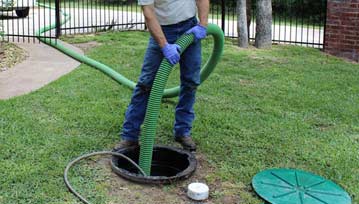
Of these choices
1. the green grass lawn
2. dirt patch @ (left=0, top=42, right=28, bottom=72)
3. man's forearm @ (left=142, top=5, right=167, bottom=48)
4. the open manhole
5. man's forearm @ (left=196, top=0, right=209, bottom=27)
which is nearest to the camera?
man's forearm @ (left=142, top=5, right=167, bottom=48)

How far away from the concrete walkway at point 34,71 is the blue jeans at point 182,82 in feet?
7.14

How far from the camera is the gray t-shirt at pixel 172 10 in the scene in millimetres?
3752

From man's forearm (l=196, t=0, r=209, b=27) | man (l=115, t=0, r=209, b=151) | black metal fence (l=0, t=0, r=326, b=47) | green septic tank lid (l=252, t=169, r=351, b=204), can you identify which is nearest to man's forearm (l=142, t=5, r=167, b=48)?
man (l=115, t=0, r=209, b=151)

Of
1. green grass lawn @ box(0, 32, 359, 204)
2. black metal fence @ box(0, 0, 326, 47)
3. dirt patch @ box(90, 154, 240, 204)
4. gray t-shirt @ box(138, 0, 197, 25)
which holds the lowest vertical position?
dirt patch @ box(90, 154, 240, 204)

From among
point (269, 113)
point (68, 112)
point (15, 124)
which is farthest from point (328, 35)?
point (15, 124)

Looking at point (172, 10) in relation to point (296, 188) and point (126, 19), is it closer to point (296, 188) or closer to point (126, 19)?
point (296, 188)

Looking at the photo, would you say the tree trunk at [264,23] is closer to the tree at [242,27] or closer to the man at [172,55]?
the tree at [242,27]

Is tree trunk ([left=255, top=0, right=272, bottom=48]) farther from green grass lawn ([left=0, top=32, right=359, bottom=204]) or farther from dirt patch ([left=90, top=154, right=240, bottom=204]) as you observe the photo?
dirt patch ([left=90, top=154, right=240, bottom=204])

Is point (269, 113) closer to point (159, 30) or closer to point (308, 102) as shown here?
point (308, 102)

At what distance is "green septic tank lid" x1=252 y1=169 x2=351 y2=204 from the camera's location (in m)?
3.46

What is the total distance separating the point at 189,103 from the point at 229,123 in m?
0.77

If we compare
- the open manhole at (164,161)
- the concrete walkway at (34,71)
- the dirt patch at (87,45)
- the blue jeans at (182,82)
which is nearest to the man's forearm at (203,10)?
the blue jeans at (182,82)

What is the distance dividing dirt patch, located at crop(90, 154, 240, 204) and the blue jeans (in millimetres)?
499

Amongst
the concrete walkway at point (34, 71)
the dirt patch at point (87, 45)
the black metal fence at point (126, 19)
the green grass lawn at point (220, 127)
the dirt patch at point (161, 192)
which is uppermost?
the black metal fence at point (126, 19)
